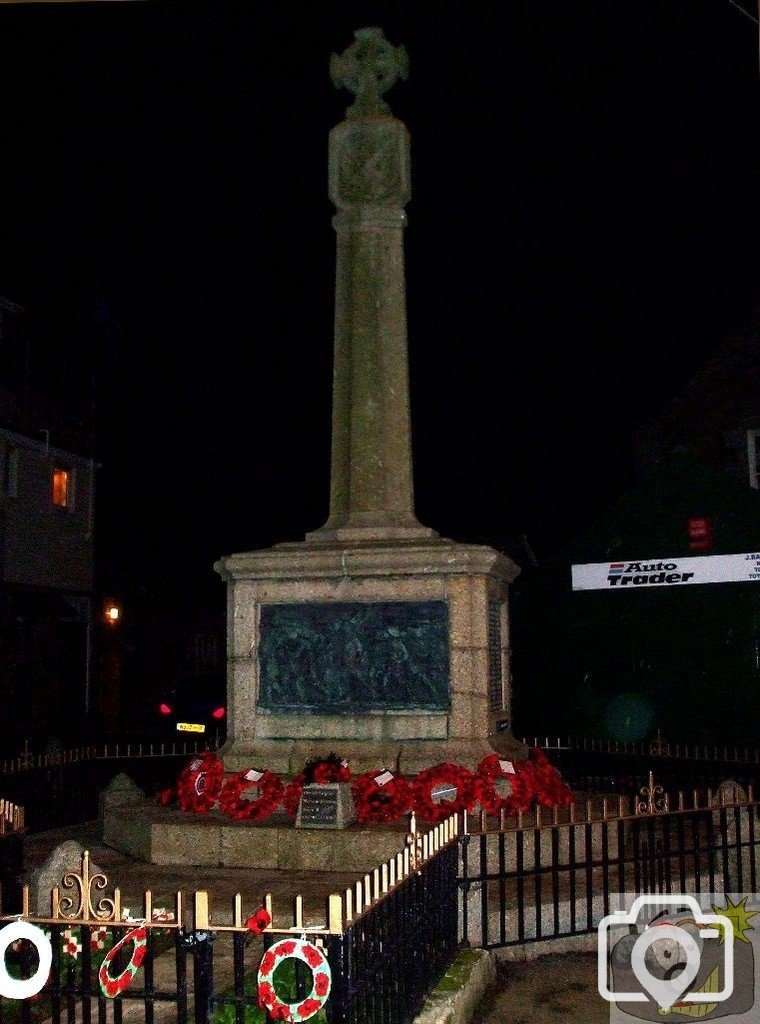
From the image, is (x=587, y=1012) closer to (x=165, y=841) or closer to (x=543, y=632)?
(x=165, y=841)

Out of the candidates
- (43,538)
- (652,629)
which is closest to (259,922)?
(652,629)

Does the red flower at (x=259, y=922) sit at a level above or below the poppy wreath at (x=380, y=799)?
above

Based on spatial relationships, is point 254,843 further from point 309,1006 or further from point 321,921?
point 309,1006

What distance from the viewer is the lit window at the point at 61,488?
28969mm

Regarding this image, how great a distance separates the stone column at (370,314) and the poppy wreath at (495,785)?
2.71 m

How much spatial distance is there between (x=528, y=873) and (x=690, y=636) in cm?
1159

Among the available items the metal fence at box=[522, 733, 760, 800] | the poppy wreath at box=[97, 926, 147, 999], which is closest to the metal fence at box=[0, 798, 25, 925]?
the poppy wreath at box=[97, 926, 147, 999]

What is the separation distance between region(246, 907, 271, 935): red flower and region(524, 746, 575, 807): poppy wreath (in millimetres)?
6328

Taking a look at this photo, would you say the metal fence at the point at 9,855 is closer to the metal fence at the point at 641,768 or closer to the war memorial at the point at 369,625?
the war memorial at the point at 369,625

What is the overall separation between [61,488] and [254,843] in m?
21.0

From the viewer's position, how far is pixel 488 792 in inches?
401

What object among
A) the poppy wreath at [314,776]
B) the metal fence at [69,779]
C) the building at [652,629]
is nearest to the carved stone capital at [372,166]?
the poppy wreath at [314,776]

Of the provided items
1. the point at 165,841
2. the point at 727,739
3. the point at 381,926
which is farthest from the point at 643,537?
the point at 381,926

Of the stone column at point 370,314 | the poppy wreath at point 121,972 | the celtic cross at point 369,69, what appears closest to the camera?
the poppy wreath at point 121,972
